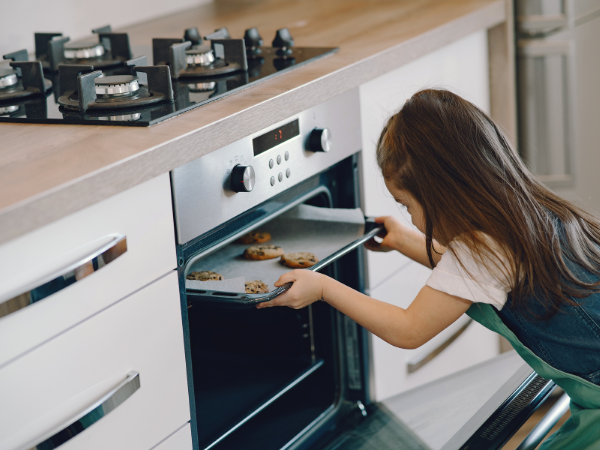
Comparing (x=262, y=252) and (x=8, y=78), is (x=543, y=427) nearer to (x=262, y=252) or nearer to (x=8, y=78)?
(x=262, y=252)

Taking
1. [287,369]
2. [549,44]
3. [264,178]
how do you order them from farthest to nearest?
[549,44], [287,369], [264,178]

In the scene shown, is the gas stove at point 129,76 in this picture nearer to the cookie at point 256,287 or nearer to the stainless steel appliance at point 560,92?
the cookie at point 256,287

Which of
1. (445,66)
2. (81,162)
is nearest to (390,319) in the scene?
(81,162)

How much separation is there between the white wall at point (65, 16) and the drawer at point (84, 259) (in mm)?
871

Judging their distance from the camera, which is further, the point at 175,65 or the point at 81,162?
the point at 175,65

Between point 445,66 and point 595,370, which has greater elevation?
point 445,66

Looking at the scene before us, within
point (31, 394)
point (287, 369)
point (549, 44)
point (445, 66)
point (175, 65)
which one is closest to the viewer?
point (31, 394)

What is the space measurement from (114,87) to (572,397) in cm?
78

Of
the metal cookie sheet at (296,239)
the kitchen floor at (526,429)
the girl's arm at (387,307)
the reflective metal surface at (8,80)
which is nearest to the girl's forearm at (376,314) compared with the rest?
the girl's arm at (387,307)

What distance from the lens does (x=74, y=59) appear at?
1329 millimetres

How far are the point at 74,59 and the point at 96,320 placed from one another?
0.72 metres

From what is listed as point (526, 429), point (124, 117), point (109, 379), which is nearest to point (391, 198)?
point (124, 117)

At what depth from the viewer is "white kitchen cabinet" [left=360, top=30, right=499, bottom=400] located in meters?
1.30

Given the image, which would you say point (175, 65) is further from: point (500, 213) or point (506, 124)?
point (506, 124)
